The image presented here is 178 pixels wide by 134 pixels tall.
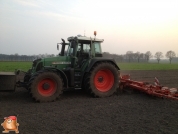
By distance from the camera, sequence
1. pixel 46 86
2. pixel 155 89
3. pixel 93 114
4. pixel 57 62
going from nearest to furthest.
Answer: pixel 93 114 → pixel 46 86 → pixel 57 62 → pixel 155 89

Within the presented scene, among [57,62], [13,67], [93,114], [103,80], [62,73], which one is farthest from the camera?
[13,67]

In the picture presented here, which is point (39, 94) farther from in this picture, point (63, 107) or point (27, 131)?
point (27, 131)

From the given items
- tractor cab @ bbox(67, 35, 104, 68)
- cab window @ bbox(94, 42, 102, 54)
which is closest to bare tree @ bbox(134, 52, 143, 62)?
cab window @ bbox(94, 42, 102, 54)

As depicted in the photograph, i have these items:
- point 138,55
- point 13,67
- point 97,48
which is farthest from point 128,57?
point 97,48

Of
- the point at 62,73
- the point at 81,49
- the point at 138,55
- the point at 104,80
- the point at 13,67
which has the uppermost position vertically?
the point at 138,55

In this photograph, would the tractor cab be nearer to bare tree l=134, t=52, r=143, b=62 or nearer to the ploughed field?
the ploughed field

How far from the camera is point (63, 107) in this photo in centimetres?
661

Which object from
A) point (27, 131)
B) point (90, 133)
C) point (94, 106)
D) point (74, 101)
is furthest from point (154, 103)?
point (27, 131)

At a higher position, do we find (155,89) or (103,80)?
(103,80)

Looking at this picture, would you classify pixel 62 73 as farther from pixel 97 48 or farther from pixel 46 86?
pixel 97 48

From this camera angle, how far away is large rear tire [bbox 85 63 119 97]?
7992mm

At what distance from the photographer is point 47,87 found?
7277mm

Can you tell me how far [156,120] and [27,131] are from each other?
339 cm

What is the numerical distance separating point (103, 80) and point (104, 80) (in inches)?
2.0
